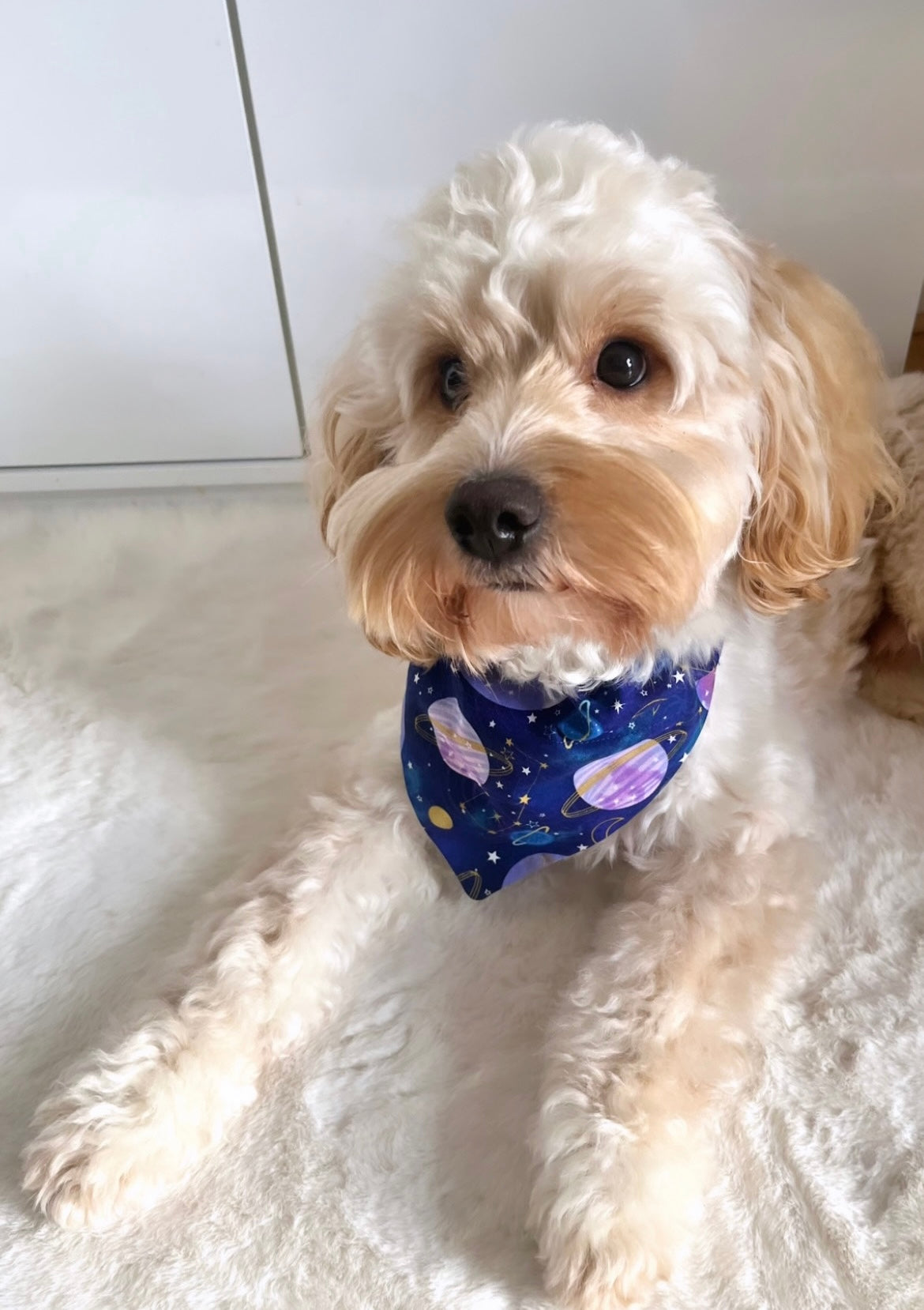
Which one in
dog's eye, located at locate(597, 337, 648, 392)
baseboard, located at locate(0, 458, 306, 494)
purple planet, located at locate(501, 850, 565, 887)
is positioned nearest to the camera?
dog's eye, located at locate(597, 337, 648, 392)

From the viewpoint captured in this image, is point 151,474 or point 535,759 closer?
point 535,759

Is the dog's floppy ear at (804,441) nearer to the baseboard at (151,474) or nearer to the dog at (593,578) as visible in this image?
the dog at (593,578)

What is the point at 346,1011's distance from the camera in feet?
4.75

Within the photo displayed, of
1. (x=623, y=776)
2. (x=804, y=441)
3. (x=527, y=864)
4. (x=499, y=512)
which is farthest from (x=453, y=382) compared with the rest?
(x=527, y=864)

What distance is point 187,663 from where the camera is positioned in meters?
2.02

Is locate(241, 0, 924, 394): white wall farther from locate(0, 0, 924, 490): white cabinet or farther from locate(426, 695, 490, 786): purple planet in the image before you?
locate(426, 695, 490, 786): purple planet

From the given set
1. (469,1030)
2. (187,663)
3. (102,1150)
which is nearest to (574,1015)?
(469,1030)

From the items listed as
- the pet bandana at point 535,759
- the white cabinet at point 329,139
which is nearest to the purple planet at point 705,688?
the pet bandana at point 535,759

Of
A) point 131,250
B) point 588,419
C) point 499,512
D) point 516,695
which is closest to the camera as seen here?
point 499,512

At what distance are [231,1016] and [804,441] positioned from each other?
97 cm

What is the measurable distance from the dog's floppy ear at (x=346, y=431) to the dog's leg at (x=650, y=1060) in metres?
0.66

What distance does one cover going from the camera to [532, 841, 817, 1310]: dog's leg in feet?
3.76

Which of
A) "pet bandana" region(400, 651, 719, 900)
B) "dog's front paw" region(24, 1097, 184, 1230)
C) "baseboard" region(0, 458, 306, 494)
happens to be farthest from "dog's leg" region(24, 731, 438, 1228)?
A: "baseboard" region(0, 458, 306, 494)

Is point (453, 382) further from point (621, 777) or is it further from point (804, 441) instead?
point (621, 777)
